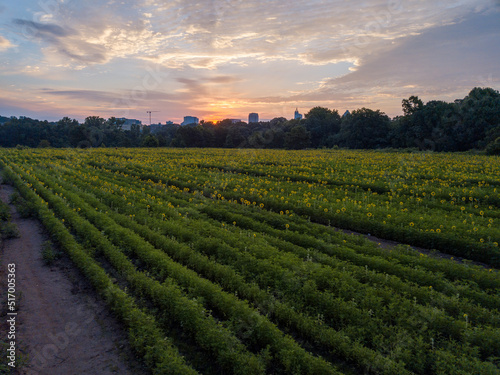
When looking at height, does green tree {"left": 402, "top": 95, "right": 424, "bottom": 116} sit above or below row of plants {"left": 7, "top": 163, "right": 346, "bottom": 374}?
above

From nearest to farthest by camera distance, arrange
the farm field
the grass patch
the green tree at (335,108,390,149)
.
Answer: the farm field
the grass patch
the green tree at (335,108,390,149)

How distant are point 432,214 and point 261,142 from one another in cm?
7924

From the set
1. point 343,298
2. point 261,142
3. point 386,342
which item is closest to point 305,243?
point 343,298

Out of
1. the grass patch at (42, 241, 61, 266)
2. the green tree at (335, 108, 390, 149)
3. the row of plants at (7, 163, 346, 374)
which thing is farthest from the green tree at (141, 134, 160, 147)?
the row of plants at (7, 163, 346, 374)

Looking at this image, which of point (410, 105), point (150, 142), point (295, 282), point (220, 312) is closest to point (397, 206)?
point (295, 282)

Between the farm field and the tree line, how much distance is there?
134ft

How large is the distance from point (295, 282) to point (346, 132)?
74.5 meters

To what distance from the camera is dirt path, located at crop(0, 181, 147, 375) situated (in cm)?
617

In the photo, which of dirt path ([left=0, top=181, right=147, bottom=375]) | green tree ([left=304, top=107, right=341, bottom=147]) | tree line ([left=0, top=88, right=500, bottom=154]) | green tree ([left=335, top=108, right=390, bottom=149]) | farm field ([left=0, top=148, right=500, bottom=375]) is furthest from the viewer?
green tree ([left=304, top=107, right=341, bottom=147])

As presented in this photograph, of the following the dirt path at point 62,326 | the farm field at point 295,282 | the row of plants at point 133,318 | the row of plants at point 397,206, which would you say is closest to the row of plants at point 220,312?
the farm field at point 295,282

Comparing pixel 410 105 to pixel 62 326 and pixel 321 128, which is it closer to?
pixel 321 128

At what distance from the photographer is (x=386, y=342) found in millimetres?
6043

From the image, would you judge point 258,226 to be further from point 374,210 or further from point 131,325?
point 131,325

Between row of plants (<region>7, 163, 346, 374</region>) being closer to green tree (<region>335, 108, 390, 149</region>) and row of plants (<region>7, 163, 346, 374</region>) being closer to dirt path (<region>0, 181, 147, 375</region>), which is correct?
dirt path (<region>0, 181, 147, 375</region>)
